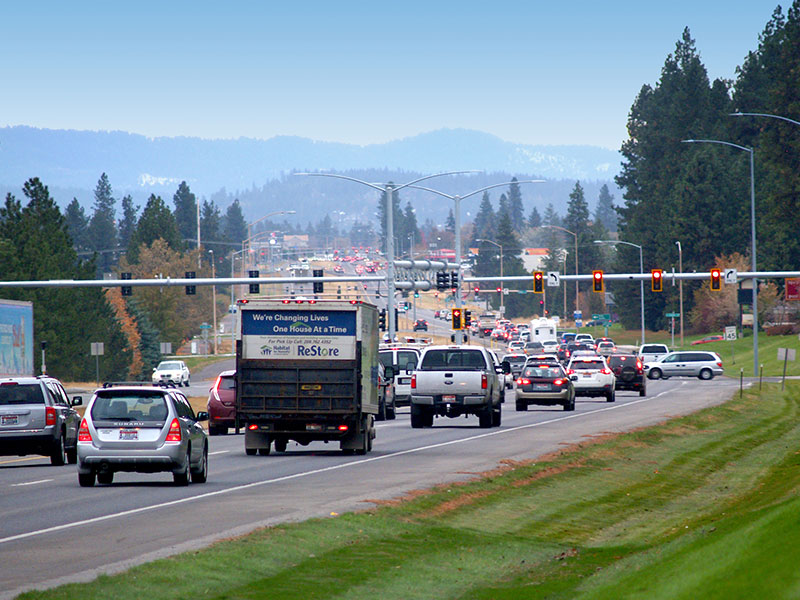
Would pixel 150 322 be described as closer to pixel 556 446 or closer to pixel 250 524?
pixel 556 446

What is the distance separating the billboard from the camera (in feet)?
94.2

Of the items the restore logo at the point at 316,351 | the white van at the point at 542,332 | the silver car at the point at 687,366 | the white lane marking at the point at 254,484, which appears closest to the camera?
the white lane marking at the point at 254,484

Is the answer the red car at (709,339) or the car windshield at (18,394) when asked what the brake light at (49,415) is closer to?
the car windshield at (18,394)

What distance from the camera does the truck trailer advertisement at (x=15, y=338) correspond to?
Result: 181 feet

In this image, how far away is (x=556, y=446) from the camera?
3081 cm

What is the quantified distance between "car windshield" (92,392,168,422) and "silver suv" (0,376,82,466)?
20.2 feet

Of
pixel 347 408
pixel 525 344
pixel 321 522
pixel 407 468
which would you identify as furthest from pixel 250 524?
pixel 525 344

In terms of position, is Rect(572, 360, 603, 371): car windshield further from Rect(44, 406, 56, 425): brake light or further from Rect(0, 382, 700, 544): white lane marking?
Rect(44, 406, 56, 425): brake light

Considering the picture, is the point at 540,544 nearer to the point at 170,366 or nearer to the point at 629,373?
the point at 629,373

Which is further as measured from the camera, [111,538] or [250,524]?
[250,524]

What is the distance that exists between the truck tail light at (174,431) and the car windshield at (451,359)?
54.1ft

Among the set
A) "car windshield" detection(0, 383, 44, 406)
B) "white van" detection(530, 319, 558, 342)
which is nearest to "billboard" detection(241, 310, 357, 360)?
"car windshield" detection(0, 383, 44, 406)

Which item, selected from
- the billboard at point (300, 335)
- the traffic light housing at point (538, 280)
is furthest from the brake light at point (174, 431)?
the traffic light housing at point (538, 280)

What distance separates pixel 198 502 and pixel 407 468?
20.3ft
